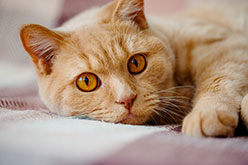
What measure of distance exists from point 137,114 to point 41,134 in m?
0.41

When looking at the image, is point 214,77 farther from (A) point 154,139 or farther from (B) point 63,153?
(B) point 63,153

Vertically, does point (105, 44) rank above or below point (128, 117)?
above

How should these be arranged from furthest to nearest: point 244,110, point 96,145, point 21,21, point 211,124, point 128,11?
point 21,21, point 128,11, point 244,110, point 211,124, point 96,145

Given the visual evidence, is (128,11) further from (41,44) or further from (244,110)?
(244,110)

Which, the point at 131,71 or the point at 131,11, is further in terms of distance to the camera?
the point at 131,11

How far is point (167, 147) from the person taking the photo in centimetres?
67

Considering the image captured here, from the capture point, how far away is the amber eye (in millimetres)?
1083

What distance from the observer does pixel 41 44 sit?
113 cm

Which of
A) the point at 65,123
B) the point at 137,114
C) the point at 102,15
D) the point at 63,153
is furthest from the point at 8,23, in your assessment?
the point at 63,153

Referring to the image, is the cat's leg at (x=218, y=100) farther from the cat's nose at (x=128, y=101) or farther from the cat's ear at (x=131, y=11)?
the cat's ear at (x=131, y=11)

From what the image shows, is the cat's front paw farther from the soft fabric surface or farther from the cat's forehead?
the cat's forehead

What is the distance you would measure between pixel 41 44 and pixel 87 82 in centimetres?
29

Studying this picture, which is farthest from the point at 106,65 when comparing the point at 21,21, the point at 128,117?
the point at 21,21

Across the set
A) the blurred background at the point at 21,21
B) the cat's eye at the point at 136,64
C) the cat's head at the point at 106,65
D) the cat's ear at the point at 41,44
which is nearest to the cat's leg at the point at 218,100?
the cat's head at the point at 106,65
